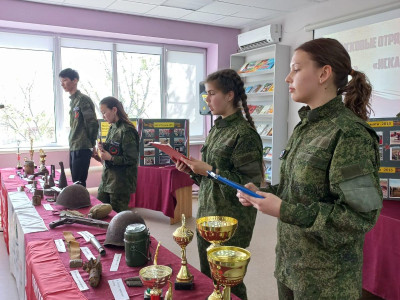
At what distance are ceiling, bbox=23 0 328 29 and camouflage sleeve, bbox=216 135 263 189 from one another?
3698mm

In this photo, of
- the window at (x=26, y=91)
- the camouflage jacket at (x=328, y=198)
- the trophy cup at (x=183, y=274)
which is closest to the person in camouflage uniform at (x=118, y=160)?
the trophy cup at (x=183, y=274)

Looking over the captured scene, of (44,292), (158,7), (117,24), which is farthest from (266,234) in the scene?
(117,24)

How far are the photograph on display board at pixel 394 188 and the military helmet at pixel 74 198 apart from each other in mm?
2074

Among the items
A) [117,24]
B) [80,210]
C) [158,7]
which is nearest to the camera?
[80,210]

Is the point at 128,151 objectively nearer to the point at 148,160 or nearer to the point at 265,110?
the point at 148,160

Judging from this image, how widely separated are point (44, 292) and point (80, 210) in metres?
1.05

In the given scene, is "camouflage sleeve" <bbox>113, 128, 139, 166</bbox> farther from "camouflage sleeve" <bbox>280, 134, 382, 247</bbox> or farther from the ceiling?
the ceiling

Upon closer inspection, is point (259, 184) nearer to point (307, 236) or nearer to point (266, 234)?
point (307, 236)

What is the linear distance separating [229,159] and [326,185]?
0.69 metres

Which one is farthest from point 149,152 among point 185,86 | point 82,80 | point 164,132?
point 185,86

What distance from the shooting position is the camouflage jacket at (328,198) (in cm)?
94

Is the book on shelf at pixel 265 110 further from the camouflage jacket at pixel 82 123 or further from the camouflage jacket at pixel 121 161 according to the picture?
the camouflage jacket at pixel 121 161

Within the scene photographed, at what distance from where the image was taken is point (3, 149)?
5016 mm

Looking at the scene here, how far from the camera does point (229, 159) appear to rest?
1678mm
